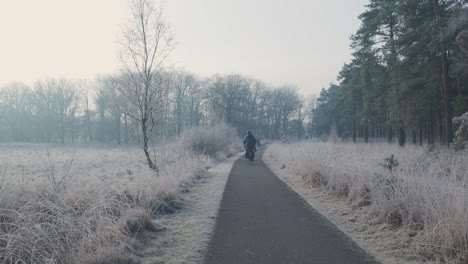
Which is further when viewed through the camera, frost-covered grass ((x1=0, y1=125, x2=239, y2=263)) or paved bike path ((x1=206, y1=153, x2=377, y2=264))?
paved bike path ((x1=206, y1=153, x2=377, y2=264))

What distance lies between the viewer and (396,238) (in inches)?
207

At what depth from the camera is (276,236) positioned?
18.2 feet

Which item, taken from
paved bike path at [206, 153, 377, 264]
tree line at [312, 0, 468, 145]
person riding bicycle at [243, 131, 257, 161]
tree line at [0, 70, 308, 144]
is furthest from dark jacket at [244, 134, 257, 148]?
tree line at [0, 70, 308, 144]

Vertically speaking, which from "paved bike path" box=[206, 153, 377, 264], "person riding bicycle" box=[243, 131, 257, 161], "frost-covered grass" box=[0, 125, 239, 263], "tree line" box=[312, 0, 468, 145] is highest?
"tree line" box=[312, 0, 468, 145]

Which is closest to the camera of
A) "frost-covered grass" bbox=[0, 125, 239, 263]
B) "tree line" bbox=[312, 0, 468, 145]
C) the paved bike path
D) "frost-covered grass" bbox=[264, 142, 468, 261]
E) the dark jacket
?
"frost-covered grass" bbox=[0, 125, 239, 263]

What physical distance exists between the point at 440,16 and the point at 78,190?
20264 mm

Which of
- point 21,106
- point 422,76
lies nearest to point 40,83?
point 21,106

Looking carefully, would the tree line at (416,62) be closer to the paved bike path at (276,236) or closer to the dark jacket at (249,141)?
the dark jacket at (249,141)

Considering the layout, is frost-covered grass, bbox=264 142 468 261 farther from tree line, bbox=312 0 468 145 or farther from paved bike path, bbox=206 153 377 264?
tree line, bbox=312 0 468 145

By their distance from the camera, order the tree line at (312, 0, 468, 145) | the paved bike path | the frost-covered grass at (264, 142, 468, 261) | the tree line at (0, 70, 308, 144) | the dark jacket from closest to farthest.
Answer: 1. the frost-covered grass at (264, 142, 468, 261)
2. the paved bike path
3. the tree line at (312, 0, 468, 145)
4. the dark jacket
5. the tree line at (0, 70, 308, 144)

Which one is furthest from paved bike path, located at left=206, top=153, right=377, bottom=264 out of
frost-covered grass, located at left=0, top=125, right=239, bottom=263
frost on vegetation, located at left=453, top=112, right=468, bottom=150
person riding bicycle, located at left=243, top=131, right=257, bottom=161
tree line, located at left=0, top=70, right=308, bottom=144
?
tree line, located at left=0, top=70, right=308, bottom=144

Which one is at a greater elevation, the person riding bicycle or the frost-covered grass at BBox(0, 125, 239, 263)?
the person riding bicycle

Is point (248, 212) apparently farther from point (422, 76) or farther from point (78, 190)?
point (422, 76)

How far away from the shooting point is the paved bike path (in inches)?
180
